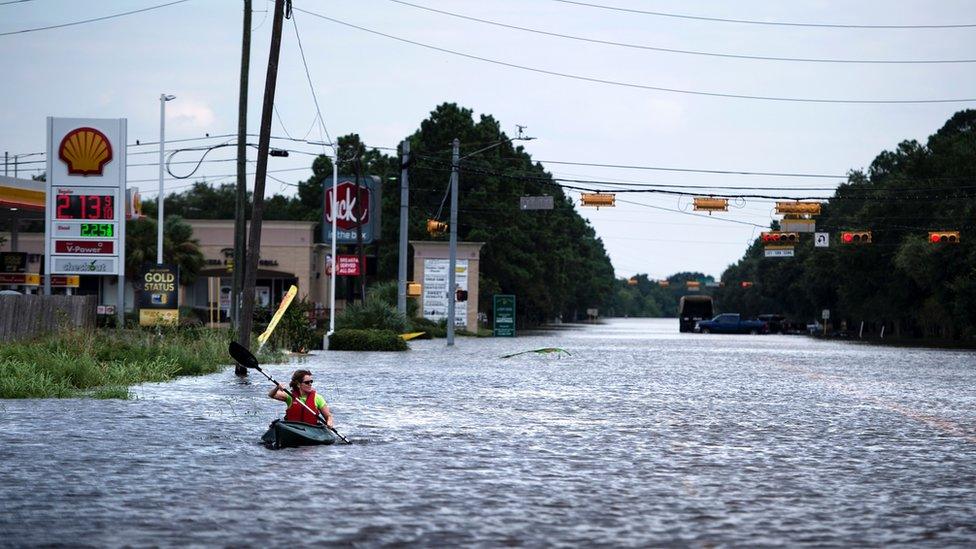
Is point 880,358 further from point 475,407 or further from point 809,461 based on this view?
point 809,461

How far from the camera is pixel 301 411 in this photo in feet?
53.0

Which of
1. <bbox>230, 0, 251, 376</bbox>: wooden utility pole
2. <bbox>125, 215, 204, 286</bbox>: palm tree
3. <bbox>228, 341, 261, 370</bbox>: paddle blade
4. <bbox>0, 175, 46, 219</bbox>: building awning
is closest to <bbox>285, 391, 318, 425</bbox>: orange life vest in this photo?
<bbox>228, 341, 261, 370</bbox>: paddle blade

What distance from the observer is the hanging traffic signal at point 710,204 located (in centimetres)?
5691

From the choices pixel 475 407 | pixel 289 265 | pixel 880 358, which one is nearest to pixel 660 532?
pixel 475 407

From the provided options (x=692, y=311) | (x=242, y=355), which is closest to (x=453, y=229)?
(x=242, y=355)

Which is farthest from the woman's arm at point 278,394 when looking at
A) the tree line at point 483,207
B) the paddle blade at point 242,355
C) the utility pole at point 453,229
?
the tree line at point 483,207

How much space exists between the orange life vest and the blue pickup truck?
Result: 316 feet

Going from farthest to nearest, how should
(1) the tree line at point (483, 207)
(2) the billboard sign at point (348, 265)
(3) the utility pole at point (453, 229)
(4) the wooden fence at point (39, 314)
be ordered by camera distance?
(1) the tree line at point (483, 207), (2) the billboard sign at point (348, 265), (3) the utility pole at point (453, 229), (4) the wooden fence at point (39, 314)

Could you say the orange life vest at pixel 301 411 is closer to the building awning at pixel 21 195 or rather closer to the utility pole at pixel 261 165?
the utility pole at pixel 261 165

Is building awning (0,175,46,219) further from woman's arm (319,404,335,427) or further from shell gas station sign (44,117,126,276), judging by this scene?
woman's arm (319,404,335,427)

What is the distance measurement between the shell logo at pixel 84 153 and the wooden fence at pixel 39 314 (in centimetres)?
614

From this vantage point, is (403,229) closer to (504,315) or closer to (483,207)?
(504,315)

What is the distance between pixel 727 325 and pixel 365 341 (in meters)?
66.2

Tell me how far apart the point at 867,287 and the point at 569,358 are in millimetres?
62882
